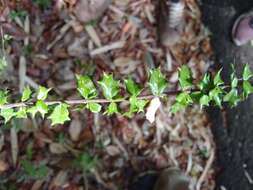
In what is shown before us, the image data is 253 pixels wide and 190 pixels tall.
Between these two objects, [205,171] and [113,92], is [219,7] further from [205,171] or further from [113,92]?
[113,92]

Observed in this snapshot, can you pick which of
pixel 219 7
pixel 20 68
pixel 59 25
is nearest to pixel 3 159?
pixel 20 68

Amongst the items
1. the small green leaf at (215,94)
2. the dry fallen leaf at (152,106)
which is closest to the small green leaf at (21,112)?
the dry fallen leaf at (152,106)

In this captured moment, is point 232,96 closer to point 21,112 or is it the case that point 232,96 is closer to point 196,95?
point 196,95

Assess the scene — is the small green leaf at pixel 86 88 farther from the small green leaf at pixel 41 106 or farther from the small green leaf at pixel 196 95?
the small green leaf at pixel 196 95

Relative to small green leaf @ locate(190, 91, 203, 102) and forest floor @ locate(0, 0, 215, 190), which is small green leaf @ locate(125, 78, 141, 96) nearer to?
small green leaf @ locate(190, 91, 203, 102)

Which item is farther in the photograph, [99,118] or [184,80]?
[99,118]

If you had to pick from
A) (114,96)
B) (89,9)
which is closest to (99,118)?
(89,9)
